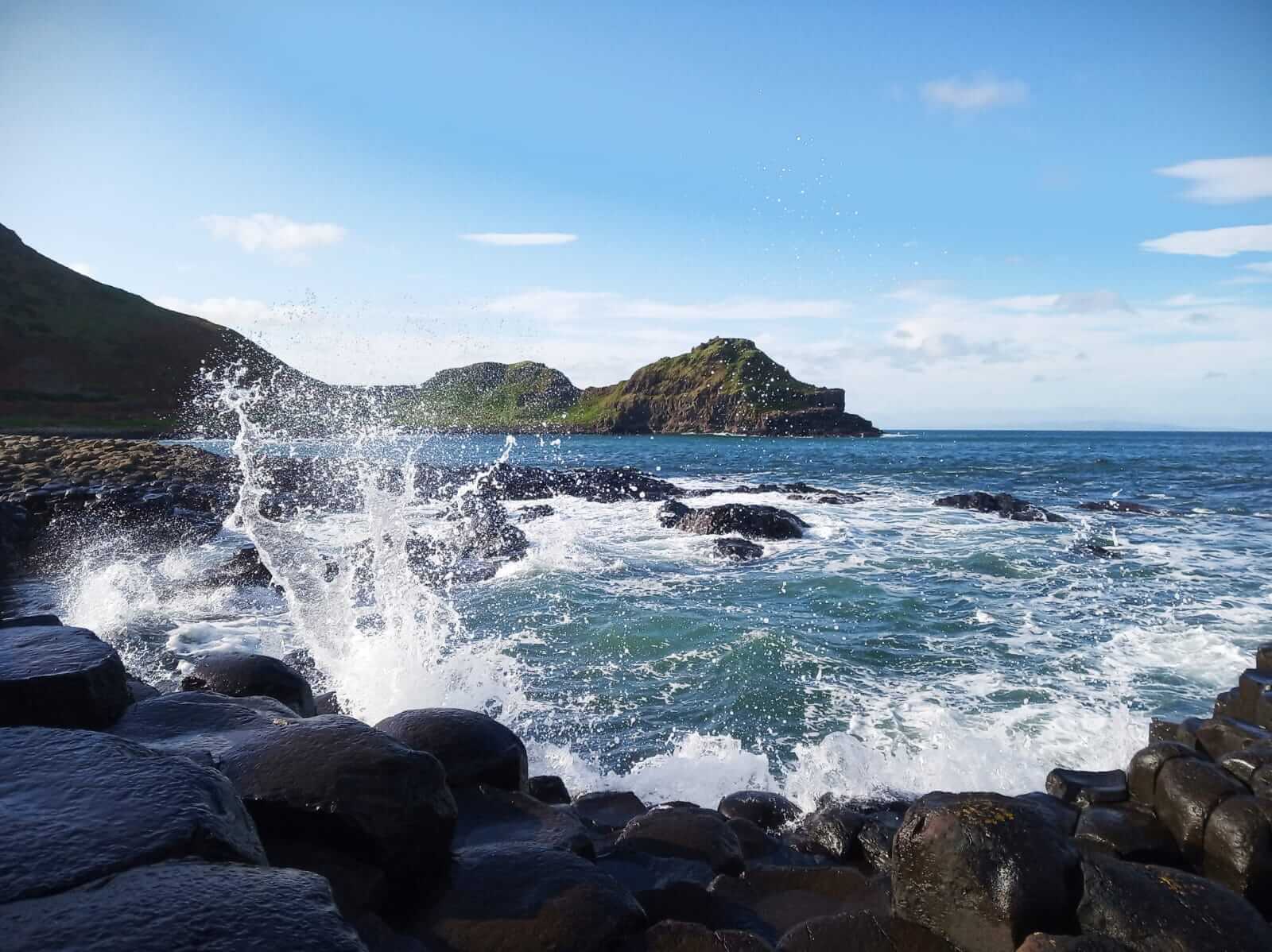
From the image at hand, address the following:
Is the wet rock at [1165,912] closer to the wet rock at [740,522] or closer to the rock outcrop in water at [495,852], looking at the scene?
the rock outcrop in water at [495,852]

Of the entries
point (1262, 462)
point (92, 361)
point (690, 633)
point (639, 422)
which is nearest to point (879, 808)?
point (690, 633)

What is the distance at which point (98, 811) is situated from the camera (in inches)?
119

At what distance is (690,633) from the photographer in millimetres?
12680

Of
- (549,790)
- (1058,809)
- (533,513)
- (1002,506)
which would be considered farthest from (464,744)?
(1002,506)

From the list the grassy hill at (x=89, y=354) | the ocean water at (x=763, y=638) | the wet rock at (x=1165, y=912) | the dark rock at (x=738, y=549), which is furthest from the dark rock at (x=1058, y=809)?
the grassy hill at (x=89, y=354)

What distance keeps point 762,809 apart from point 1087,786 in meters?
3.08

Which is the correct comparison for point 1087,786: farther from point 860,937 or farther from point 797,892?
point 860,937

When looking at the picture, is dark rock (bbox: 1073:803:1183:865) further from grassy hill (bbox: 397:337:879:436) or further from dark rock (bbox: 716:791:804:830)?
grassy hill (bbox: 397:337:879:436)

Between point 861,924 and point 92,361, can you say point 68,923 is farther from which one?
point 92,361

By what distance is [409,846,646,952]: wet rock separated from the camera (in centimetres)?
384

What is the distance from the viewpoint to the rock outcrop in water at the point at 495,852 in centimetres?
272

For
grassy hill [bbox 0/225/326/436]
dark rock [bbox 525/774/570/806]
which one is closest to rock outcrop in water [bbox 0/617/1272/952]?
dark rock [bbox 525/774/570/806]

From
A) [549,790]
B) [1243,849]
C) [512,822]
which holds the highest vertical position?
[512,822]

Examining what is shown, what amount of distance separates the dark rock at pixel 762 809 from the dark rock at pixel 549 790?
150 cm
